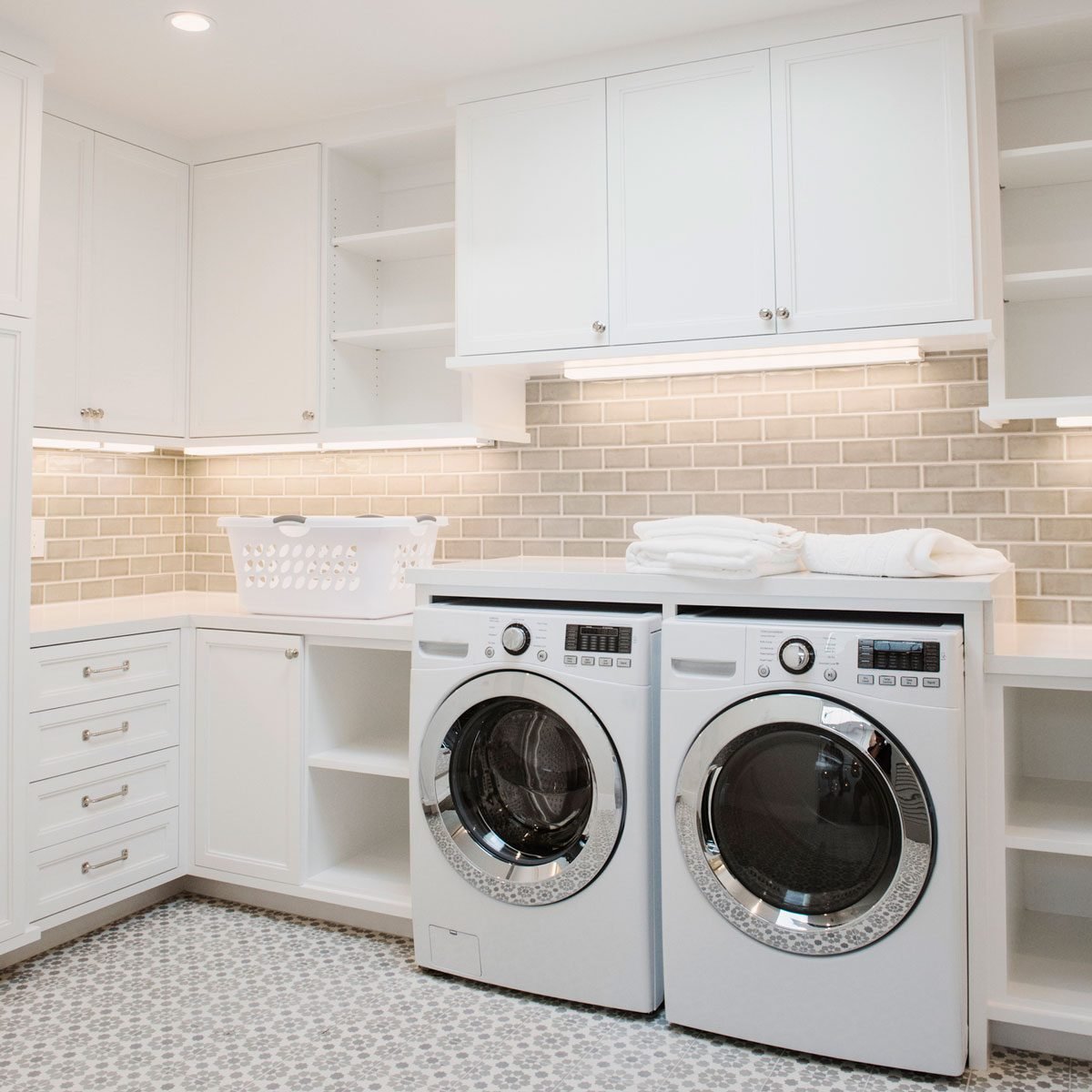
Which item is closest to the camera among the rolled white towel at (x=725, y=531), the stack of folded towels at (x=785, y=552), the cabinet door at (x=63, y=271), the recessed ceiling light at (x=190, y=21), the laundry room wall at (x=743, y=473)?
the stack of folded towels at (x=785, y=552)

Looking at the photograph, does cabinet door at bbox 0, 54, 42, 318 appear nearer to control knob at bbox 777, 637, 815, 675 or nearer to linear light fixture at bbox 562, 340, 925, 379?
linear light fixture at bbox 562, 340, 925, 379

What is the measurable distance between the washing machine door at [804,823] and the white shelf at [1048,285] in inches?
46.2

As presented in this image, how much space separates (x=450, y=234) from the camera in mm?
2973

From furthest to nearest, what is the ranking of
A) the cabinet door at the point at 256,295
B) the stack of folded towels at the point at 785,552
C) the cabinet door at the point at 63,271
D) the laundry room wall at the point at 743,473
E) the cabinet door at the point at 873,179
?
the cabinet door at the point at 256,295
the cabinet door at the point at 63,271
the laundry room wall at the point at 743,473
the cabinet door at the point at 873,179
the stack of folded towels at the point at 785,552

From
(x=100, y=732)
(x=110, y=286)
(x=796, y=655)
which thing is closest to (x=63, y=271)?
(x=110, y=286)

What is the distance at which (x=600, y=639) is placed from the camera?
7.00 feet

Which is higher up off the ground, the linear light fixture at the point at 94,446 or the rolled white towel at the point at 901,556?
the linear light fixture at the point at 94,446

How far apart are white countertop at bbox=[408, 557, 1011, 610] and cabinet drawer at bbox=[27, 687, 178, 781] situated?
35.3 inches

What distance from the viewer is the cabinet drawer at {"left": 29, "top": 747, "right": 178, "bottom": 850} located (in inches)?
96.0

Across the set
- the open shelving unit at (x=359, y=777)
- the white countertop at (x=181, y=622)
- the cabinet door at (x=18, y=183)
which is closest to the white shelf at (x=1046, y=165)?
the white countertop at (x=181, y=622)

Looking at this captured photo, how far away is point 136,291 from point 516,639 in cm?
179

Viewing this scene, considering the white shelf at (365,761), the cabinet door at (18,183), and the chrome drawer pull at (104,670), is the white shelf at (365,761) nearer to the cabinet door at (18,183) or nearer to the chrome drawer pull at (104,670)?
the chrome drawer pull at (104,670)

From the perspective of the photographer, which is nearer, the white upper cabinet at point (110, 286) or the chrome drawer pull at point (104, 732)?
the chrome drawer pull at point (104, 732)

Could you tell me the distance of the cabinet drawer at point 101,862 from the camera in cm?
243
